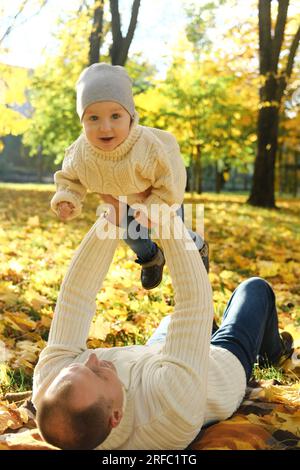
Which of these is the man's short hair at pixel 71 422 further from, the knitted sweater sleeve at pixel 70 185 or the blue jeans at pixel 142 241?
the blue jeans at pixel 142 241

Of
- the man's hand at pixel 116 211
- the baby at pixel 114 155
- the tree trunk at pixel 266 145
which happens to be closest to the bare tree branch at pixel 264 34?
the tree trunk at pixel 266 145

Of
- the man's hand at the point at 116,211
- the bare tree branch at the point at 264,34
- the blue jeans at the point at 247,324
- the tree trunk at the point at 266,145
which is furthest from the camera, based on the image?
the tree trunk at the point at 266,145

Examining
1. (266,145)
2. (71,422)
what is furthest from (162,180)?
(266,145)

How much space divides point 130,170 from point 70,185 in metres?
0.34

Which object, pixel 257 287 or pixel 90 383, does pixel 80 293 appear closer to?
pixel 90 383

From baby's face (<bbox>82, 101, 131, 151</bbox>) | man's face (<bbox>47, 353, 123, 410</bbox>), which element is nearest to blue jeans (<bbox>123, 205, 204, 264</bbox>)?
baby's face (<bbox>82, 101, 131, 151</bbox>)

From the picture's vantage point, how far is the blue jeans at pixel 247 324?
8.41 feet

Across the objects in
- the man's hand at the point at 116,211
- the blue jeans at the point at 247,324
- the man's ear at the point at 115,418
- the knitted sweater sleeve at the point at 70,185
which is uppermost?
the knitted sweater sleeve at the point at 70,185

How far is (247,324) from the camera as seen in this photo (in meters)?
2.69

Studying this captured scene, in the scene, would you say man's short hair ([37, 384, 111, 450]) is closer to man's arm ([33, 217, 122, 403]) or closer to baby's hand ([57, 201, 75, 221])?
man's arm ([33, 217, 122, 403])

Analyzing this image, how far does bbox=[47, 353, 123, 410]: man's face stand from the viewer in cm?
171
